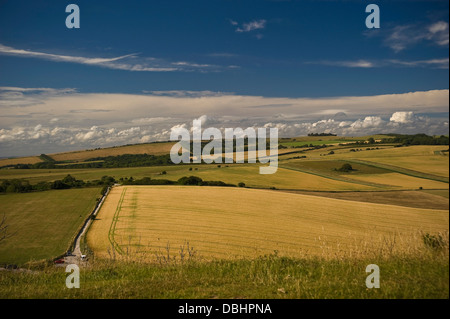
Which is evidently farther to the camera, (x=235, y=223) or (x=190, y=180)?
(x=190, y=180)

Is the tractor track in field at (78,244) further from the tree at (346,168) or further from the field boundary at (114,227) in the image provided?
the tree at (346,168)

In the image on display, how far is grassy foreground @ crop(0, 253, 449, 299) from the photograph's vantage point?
549cm

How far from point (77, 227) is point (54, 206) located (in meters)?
8.24

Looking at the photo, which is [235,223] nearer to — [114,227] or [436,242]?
[114,227]

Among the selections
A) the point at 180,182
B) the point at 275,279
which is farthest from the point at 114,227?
the point at 180,182

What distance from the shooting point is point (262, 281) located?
6680 millimetres

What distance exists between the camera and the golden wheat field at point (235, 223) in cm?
2636

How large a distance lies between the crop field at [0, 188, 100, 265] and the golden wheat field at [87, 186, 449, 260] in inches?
123

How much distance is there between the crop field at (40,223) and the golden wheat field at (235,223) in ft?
10.3

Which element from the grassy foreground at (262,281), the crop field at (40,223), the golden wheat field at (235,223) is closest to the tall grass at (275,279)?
the grassy foreground at (262,281)

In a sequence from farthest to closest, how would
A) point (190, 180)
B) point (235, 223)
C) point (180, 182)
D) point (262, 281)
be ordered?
point (190, 180) → point (180, 182) → point (235, 223) → point (262, 281)

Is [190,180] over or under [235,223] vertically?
over

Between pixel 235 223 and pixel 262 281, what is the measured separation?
102 feet
